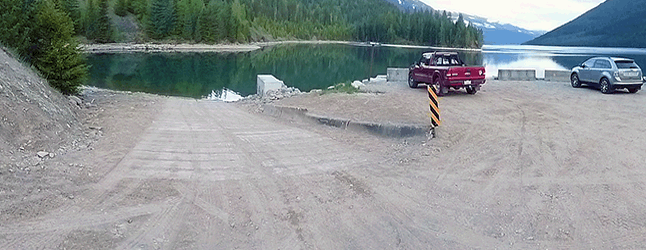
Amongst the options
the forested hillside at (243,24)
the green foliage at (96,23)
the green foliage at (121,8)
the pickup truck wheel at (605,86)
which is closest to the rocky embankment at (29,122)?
the pickup truck wheel at (605,86)

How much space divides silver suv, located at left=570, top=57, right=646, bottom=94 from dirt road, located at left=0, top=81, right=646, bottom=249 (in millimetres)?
10228

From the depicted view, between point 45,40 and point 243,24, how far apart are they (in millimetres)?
111563

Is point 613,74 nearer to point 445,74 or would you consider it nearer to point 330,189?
→ point 445,74

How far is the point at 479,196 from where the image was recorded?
26.6ft

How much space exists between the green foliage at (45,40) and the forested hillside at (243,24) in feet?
178

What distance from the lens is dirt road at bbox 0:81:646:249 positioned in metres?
6.37

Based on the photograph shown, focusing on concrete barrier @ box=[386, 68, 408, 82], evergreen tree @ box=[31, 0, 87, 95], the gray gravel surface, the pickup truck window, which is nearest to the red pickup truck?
the pickup truck window

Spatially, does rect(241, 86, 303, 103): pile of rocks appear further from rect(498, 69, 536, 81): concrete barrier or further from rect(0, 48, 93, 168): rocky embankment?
rect(498, 69, 536, 81): concrete barrier

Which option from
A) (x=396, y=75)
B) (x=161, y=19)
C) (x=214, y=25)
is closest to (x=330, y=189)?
(x=396, y=75)

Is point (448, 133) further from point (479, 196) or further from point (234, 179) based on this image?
point (234, 179)

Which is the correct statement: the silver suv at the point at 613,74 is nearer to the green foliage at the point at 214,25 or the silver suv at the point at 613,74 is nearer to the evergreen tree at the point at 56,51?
the evergreen tree at the point at 56,51

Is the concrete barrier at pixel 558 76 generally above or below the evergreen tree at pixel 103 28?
below

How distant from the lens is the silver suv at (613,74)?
72.0 feet

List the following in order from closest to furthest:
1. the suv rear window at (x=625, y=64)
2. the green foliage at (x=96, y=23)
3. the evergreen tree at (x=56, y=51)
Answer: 1. the evergreen tree at (x=56, y=51)
2. the suv rear window at (x=625, y=64)
3. the green foliage at (x=96, y=23)
